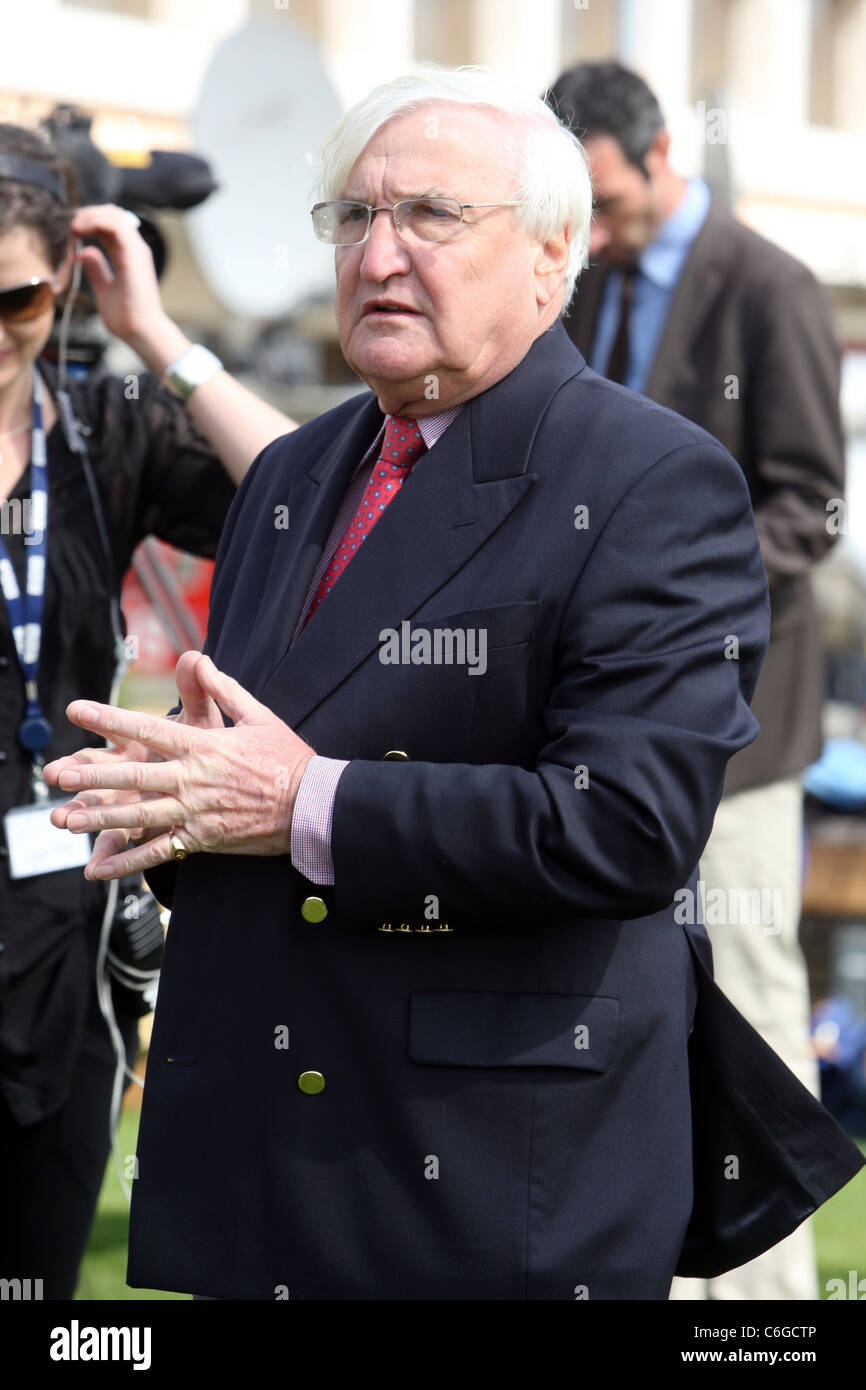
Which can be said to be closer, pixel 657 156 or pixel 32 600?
pixel 32 600

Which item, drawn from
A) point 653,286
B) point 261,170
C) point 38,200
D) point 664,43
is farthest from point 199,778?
point 664,43

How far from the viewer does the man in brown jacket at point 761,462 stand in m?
3.68

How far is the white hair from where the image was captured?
6.72 ft

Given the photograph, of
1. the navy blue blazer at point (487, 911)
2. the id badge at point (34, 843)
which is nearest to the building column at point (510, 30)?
the id badge at point (34, 843)

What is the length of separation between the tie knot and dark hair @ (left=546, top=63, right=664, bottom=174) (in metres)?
1.89

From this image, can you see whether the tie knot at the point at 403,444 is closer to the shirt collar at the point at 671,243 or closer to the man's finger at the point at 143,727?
the man's finger at the point at 143,727

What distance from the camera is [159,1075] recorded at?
6.82 feet

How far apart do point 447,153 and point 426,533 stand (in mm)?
435

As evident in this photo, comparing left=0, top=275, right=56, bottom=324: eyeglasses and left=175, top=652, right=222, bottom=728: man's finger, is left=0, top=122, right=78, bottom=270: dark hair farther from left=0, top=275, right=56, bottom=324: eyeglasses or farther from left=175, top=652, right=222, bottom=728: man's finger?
left=175, top=652, right=222, bottom=728: man's finger

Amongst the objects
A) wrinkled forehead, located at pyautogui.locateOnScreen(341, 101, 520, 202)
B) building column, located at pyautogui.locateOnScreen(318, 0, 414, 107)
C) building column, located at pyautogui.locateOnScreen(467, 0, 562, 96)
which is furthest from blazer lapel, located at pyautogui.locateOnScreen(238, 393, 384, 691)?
building column, located at pyautogui.locateOnScreen(467, 0, 562, 96)

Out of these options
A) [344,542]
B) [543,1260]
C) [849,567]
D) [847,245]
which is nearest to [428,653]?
[344,542]

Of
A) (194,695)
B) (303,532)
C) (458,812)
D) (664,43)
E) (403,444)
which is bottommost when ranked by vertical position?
(458,812)

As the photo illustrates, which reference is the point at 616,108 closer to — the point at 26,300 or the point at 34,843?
the point at 26,300

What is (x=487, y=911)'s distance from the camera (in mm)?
1880
